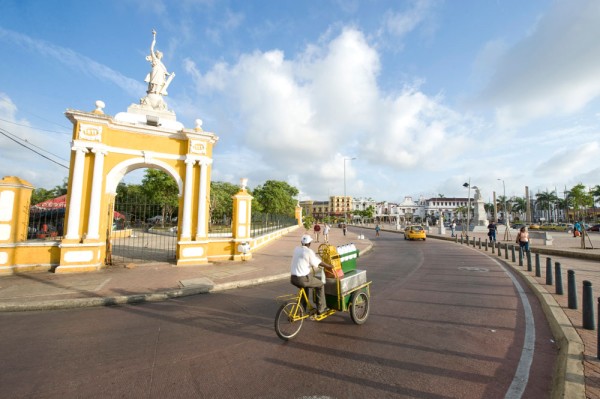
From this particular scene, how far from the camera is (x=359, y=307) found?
5.49 m

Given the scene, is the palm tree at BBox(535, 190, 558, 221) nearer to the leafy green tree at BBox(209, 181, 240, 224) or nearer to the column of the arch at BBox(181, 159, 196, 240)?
the leafy green tree at BBox(209, 181, 240, 224)

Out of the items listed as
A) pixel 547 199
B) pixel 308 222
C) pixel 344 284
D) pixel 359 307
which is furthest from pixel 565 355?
pixel 547 199

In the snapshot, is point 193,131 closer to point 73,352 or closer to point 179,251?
point 179,251

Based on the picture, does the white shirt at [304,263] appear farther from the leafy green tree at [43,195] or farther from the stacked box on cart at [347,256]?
the leafy green tree at [43,195]

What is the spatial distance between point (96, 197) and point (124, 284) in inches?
158

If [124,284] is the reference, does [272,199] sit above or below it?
above

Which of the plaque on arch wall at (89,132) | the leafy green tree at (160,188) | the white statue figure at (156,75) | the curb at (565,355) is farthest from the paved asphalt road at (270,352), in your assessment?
the leafy green tree at (160,188)

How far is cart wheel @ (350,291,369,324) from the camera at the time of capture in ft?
16.9

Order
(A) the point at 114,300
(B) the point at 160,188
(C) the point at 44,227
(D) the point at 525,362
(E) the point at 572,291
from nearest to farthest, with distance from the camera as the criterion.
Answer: (D) the point at 525,362, (E) the point at 572,291, (A) the point at 114,300, (C) the point at 44,227, (B) the point at 160,188

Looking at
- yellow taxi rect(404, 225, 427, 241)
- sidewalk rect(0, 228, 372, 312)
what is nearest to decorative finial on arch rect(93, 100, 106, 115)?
sidewalk rect(0, 228, 372, 312)

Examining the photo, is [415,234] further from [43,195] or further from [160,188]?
[43,195]

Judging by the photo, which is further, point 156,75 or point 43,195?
point 43,195

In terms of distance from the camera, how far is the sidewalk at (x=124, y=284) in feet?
21.5

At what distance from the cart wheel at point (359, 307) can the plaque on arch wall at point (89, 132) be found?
10.6 metres
